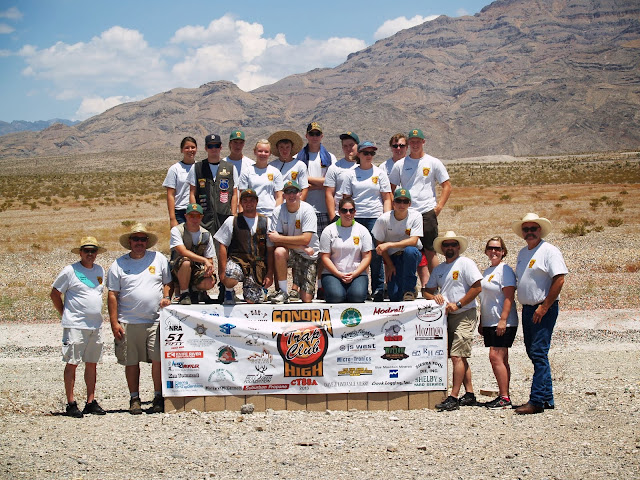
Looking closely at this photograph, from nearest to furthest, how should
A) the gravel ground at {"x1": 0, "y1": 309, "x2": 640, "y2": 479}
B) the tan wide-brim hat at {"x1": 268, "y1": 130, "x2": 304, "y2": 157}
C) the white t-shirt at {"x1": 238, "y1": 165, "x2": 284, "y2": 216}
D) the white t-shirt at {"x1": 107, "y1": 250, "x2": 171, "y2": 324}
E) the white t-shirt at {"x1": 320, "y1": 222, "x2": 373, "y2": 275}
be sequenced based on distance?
1. the gravel ground at {"x1": 0, "y1": 309, "x2": 640, "y2": 479}
2. the white t-shirt at {"x1": 107, "y1": 250, "x2": 171, "y2": 324}
3. the white t-shirt at {"x1": 320, "y1": 222, "x2": 373, "y2": 275}
4. the white t-shirt at {"x1": 238, "y1": 165, "x2": 284, "y2": 216}
5. the tan wide-brim hat at {"x1": 268, "y1": 130, "x2": 304, "y2": 157}

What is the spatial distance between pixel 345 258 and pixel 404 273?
2.62 ft

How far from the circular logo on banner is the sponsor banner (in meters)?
0.01

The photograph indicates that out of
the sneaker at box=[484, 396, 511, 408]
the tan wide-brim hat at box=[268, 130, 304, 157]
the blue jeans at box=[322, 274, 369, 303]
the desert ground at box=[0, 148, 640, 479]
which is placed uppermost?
the tan wide-brim hat at box=[268, 130, 304, 157]

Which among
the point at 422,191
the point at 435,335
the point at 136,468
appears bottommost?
the point at 136,468

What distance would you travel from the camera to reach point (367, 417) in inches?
288

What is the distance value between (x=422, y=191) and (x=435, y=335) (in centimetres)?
206

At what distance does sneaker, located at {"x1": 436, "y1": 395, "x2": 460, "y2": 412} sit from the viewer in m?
7.40

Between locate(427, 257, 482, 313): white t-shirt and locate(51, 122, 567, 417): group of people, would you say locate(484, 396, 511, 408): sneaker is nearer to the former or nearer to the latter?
locate(51, 122, 567, 417): group of people

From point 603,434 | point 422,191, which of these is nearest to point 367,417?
point 603,434

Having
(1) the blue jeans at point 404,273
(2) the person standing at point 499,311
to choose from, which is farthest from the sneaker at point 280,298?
(2) the person standing at point 499,311

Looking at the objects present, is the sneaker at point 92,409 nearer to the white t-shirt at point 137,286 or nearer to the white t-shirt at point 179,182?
the white t-shirt at point 137,286

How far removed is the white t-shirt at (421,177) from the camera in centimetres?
879

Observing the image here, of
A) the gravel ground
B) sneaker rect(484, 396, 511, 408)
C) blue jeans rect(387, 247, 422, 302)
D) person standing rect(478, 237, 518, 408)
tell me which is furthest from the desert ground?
blue jeans rect(387, 247, 422, 302)

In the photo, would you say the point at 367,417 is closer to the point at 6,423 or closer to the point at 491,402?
the point at 491,402
